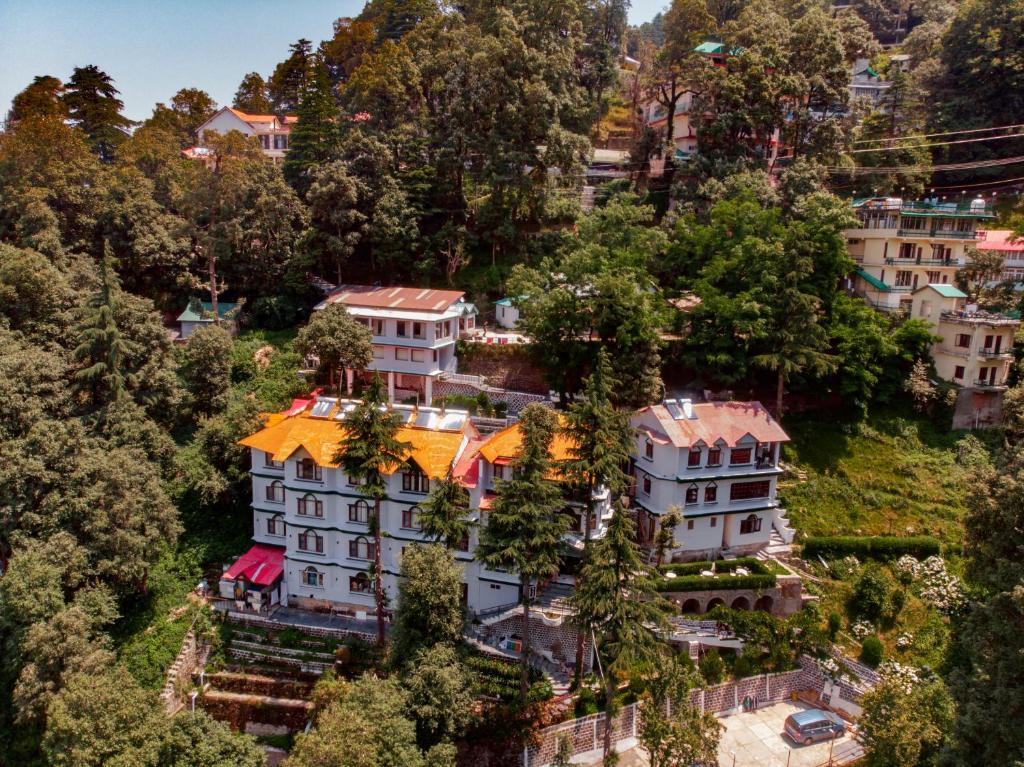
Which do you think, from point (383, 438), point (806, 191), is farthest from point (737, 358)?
point (383, 438)

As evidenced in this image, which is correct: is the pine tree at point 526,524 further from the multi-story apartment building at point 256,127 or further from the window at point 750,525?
the multi-story apartment building at point 256,127

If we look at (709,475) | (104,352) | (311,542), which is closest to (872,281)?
(709,475)

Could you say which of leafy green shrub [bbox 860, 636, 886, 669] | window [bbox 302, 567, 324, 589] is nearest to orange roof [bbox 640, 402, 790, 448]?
leafy green shrub [bbox 860, 636, 886, 669]

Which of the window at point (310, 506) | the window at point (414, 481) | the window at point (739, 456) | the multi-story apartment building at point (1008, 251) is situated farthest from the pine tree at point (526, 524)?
the multi-story apartment building at point (1008, 251)

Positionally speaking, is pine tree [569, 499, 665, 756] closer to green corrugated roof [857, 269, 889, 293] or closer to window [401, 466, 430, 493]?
window [401, 466, 430, 493]

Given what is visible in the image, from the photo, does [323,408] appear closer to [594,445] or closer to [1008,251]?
[594,445]

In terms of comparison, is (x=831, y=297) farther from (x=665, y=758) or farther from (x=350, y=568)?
(x=350, y=568)
